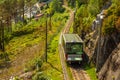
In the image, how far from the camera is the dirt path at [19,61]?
5862 cm

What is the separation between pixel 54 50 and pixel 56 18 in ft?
192

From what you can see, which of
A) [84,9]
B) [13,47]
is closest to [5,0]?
[13,47]

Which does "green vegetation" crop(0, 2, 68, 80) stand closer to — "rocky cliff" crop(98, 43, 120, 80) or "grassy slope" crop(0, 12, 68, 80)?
"grassy slope" crop(0, 12, 68, 80)

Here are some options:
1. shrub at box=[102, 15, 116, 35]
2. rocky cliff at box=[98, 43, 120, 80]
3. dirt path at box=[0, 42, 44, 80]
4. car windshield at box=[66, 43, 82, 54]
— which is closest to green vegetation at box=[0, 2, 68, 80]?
dirt path at box=[0, 42, 44, 80]

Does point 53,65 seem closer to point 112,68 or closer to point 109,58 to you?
point 109,58

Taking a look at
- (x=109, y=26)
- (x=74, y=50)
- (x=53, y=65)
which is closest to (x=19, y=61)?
(x=53, y=65)

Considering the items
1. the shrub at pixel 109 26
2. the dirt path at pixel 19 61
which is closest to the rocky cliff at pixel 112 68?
the shrub at pixel 109 26

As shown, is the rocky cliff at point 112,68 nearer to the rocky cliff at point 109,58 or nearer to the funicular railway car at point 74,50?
the rocky cliff at point 109,58

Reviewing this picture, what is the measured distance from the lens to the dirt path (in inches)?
2308

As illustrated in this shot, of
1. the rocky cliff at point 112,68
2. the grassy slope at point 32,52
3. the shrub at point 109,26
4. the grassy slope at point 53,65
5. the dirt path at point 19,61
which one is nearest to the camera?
the rocky cliff at point 112,68

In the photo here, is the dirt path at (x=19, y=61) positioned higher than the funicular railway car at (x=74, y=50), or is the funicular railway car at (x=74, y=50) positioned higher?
the funicular railway car at (x=74, y=50)

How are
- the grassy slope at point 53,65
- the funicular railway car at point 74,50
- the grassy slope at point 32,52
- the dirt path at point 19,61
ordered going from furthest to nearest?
the dirt path at point 19,61 → the grassy slope at point 32,52 → the funicular railway car at point 74,50 → the grassy slope at point 53,65

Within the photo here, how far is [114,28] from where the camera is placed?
4328 centimetres

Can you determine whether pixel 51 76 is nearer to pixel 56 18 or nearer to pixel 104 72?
pixel 104 72
